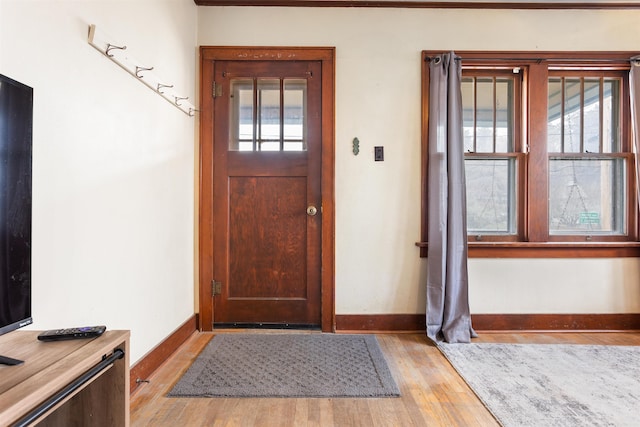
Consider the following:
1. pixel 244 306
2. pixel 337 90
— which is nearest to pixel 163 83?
pixel 337 90

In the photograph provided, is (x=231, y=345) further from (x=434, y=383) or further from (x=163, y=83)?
(x=163, y=83)

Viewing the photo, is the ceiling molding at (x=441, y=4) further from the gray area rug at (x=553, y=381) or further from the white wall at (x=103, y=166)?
the gray area rug at (x=553, y=381)

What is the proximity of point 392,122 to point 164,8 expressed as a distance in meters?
1.69

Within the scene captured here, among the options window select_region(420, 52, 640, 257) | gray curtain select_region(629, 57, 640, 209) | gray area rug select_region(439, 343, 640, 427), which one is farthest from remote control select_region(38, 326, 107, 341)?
gray curtain select_region(629, 57, 640, 209)

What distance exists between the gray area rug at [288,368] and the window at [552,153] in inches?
52.1

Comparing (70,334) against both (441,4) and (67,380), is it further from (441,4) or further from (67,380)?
(441,4)

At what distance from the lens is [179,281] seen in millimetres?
2344

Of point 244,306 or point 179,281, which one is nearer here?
point 179,281

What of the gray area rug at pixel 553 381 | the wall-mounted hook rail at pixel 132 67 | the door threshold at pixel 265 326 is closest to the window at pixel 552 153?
the gray area rug at pixel 553 381

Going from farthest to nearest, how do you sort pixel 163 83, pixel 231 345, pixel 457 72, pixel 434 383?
pixel 457 72 < pixel 231 345 < pixel 163 83 < pixel 434 383

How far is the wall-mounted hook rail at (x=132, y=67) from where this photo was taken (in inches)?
56.8

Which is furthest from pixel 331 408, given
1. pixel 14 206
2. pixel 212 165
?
pixel 212 165

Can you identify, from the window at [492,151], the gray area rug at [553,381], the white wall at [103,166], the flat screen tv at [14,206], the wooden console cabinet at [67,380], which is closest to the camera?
the wooden console cabinet at [67,380]

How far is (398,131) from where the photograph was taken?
8.71 ft
